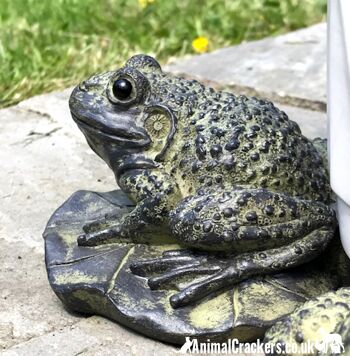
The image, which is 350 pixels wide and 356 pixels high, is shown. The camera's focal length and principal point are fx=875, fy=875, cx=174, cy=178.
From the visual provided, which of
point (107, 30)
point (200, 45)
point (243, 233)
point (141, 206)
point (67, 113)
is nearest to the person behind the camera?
point (243, 233)

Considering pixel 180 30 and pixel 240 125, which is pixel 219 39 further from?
pixel 240 125

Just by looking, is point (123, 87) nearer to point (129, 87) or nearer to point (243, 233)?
point (129, 87)

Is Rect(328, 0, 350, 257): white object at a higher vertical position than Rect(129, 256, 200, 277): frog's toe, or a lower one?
higher

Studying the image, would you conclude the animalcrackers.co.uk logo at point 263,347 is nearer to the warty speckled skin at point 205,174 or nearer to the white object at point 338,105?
the warty speckled skin at point 205,174

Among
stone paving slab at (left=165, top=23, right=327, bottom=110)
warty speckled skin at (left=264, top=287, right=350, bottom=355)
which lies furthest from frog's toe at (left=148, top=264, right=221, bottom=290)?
stone paving slab at (left=165, top=23, right=327, bottom=110)

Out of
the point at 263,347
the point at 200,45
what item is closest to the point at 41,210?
the point at 263,347

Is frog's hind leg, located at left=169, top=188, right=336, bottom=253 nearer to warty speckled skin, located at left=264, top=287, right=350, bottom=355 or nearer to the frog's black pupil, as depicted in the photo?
warty speckled skin, located at left=264, top=287, right=350, bottom=355
